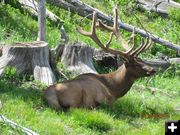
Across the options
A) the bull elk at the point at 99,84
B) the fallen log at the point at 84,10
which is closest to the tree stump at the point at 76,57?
the bull elk at the point at 99,84

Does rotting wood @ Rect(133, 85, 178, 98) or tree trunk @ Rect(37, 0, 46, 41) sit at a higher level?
tree trunk @ Rect(37, 0, 46, 41)

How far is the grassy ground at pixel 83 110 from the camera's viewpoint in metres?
8.01

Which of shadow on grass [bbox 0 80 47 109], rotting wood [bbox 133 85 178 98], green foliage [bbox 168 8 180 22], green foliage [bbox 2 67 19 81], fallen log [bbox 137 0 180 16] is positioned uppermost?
fallen log [bbox 137 0 180 16]

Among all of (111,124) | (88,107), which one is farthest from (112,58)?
(111,124)

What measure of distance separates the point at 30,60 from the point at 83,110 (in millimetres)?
1738

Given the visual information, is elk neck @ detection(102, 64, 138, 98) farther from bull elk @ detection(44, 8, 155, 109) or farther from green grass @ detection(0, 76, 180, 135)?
green grass @ detection(0, 76, 180, 135)

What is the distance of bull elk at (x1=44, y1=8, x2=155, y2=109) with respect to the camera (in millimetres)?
9141

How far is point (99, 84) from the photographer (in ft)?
32.5

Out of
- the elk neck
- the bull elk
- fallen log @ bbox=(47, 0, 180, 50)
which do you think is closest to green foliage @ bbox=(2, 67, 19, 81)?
the bull elk

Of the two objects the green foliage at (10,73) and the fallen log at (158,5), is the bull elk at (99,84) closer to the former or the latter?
the green foliage at (10,73)

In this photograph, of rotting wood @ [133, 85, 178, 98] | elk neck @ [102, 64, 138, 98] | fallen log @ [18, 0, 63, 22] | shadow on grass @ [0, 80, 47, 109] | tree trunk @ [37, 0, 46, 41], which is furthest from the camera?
fallen log @ [18, 0, 63, 22]

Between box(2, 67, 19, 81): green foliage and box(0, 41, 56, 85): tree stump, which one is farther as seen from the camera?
box(0, 41, 56, 85): tree stump

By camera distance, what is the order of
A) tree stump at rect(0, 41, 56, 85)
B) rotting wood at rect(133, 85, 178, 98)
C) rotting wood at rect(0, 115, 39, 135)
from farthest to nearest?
rotting wood at rect(133, 85, 178, 98) → tree stump at rect(0, 41, 56, 85) → rotting wood at rect(0, 115, 39, 135)

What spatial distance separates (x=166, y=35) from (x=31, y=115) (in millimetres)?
7932
